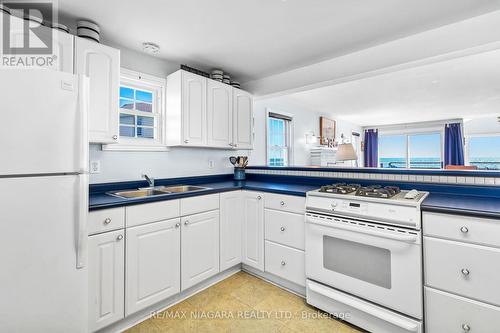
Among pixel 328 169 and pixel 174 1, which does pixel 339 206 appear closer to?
pixel 328 169

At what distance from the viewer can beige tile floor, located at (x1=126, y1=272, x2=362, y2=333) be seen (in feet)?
5.64

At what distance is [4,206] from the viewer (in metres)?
1.08

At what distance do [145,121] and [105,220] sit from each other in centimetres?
125

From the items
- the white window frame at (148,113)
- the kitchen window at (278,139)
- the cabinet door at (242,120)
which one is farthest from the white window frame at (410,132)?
the white window frame at (148,113)

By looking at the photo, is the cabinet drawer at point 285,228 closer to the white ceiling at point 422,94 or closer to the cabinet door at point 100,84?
the cabinet door at point 100,84

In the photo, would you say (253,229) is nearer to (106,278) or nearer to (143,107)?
(106,278)

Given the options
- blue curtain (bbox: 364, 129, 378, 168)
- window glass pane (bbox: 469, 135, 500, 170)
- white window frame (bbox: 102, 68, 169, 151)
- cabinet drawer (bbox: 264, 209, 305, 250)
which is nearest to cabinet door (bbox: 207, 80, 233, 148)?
white window frame (bbox: 102, 68, 169, 151)

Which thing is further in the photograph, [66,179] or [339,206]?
[339,206]

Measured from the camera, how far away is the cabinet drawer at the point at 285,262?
6.84ft

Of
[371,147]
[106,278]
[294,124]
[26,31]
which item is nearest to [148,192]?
[106,278]

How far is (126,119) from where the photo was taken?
7.68 ft

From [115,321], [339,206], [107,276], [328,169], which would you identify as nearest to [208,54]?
[328,169]

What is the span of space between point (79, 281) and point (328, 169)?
2.24 m

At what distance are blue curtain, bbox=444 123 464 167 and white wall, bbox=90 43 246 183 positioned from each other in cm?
734
